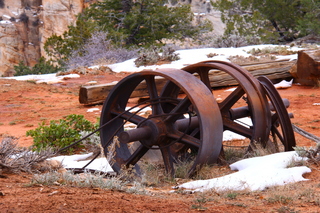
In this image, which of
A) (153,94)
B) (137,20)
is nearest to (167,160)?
(153,94)

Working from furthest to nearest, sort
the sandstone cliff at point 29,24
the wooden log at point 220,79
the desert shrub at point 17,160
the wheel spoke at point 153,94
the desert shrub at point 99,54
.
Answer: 1. the sandstone cliff at point 29,24
2. the desert shrub at point 99,54
3. the wooden log at point 220,79
4. the wheel spoke at point 153,94
5. the desert shrub at point 17,160

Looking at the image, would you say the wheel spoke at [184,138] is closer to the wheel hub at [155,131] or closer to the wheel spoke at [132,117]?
Result: the wheel hub at [155,131]

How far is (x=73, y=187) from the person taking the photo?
3.29 metres

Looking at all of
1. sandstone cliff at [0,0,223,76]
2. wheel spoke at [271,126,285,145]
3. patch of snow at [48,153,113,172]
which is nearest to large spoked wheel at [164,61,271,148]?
wheel spoke at [271,126,285,145]

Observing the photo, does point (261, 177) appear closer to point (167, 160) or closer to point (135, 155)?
point (167, 160)

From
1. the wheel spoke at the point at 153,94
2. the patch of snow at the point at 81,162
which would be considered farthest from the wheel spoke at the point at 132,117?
the patch of snow at the point at 81,162

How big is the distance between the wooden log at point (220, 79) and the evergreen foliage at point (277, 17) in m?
10.2

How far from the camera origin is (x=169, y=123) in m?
4.68

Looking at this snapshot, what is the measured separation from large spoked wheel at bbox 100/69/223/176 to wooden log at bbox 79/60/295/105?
4.52m

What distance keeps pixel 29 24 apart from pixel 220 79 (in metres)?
32.7

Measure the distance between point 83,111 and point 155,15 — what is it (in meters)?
17.1

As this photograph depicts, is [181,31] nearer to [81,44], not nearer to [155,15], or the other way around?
[155,15]

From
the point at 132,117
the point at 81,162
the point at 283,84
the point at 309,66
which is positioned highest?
the point at 132,117

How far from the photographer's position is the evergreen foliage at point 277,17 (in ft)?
68.6
